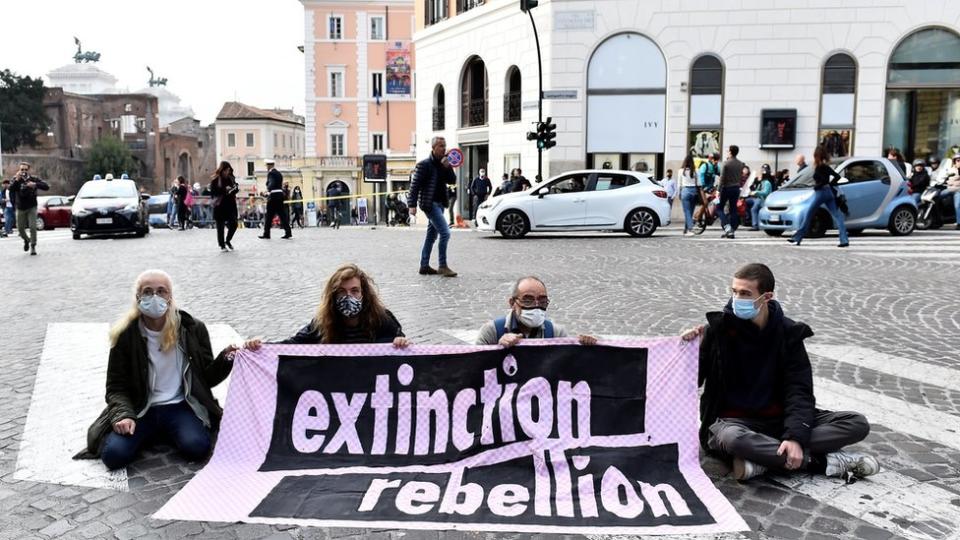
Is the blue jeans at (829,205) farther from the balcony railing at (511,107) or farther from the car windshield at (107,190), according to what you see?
the car windshield at (107,190)

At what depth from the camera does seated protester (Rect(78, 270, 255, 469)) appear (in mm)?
4406

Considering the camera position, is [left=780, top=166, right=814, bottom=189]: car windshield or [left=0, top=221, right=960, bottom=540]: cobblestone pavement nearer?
[left=0, top=221, right=960, bottom=540]: cobblestone pavement

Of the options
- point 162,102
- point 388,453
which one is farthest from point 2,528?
point 162,102

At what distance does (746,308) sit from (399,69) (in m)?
62.1

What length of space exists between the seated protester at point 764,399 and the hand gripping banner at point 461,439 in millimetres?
157

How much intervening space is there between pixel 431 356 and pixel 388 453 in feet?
1.95

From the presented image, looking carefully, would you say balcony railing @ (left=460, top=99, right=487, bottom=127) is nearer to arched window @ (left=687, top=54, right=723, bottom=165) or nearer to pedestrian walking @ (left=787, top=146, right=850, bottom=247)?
arched window @ (left=687, top=54, right=723, bottom=165)

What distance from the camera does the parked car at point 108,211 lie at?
21719 millimetres

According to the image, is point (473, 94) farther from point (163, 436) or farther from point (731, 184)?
point (163, 436)

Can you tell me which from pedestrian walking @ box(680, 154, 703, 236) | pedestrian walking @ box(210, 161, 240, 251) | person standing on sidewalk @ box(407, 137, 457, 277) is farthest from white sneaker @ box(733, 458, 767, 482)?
pedestrian walking @ box(680, 154, 703, 236)

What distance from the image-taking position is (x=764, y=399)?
432 cm

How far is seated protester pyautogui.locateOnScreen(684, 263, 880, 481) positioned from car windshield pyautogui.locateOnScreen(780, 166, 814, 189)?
14485 mm

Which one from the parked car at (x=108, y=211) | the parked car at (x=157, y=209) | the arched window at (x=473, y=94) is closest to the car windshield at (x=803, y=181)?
the parked car at (x=108, y=211)

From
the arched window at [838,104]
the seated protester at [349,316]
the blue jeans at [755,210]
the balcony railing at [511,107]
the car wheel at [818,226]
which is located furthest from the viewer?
the balcony railing at [511,107]
